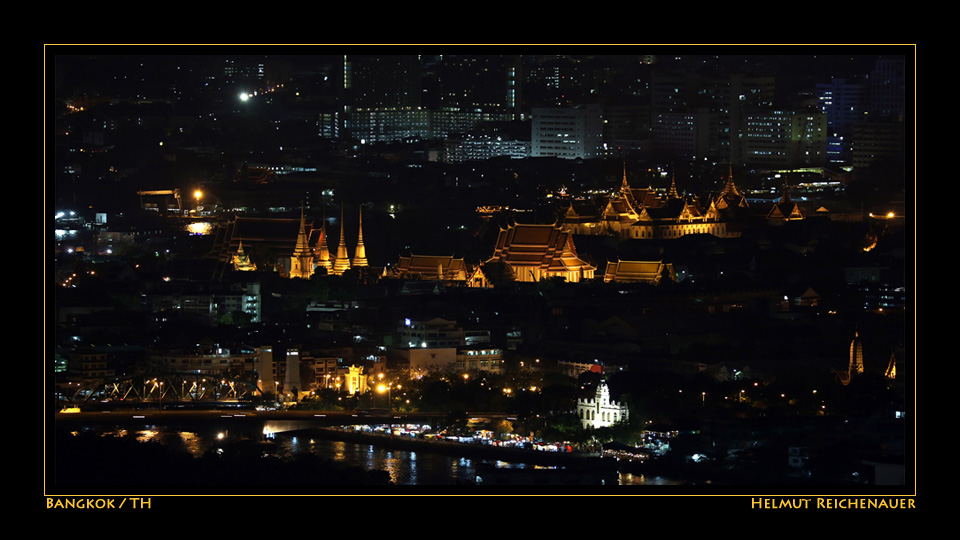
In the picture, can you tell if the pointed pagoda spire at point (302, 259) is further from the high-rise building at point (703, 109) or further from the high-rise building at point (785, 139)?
the high-rise building at point (703, 109)

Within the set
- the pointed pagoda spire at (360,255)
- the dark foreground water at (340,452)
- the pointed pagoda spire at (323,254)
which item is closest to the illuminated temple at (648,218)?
the pointed pagoda spire at (360,255)

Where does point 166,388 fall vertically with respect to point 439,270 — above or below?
below

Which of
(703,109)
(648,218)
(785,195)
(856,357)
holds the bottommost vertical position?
(856,357)

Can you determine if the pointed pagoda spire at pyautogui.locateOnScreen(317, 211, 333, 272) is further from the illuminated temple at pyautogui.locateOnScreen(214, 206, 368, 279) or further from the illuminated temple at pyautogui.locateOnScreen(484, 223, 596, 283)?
the illuminated temple at pyautogui.locateOnScreen(484, 223, 596, 283)

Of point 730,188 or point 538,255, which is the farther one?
point 730,188

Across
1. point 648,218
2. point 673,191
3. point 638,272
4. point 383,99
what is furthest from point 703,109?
point 638,272

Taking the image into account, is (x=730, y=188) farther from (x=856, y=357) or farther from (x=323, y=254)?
(x=856, y=357)

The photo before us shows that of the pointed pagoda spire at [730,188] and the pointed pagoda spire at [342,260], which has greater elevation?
the pointed pagoda spire at [730,188]

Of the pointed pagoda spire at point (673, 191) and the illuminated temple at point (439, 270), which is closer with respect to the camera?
the illuminated temple at point (439, 270)

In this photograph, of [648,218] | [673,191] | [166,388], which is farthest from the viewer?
[673,191]

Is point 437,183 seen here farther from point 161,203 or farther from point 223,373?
point 223,373
